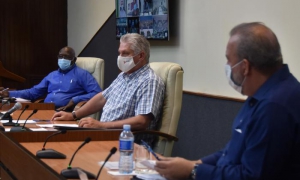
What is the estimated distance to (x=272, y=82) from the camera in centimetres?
187

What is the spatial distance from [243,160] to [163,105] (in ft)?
5.55

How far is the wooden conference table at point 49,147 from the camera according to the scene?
2188 mm

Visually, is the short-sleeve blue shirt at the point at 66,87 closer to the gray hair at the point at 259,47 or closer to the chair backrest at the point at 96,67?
the chair backrest at the point at 96,67

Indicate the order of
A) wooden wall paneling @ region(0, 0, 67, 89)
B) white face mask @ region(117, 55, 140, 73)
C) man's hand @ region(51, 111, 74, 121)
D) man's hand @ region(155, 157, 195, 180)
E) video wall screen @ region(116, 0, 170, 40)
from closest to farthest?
man's hand @ region(155, 157, 195, 180), white face mask @ region(117, 55, 140, 73), man's hand @ region(51, 111, 74, 121), video wall screen @ region(116, 0, 170, 40), wooden wall paneling @ region(0, 0, 67, 89)

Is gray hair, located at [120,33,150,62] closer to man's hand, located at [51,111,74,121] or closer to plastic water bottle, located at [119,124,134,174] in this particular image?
man's hand, located at [51,111,74,121]

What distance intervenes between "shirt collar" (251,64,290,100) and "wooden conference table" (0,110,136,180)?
638mm

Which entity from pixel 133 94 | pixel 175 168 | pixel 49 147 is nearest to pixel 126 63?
pixel 133 94

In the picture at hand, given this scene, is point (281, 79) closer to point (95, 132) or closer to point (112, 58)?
point (95, 132)

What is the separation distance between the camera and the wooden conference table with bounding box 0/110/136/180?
2.19m

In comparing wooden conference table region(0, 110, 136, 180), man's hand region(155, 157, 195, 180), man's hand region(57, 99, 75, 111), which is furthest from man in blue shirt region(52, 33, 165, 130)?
man's hand region(155, 157, 195, 180)

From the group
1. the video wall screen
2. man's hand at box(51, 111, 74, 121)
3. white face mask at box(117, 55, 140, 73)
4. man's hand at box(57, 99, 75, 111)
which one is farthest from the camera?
the video wall screen

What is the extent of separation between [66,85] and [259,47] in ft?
12.7

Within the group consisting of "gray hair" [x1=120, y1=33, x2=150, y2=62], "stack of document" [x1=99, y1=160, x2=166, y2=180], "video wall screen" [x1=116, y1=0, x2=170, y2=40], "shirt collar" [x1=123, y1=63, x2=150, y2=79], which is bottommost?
"stack of document" [x1=99, y1=160, x2=166, y2=180]

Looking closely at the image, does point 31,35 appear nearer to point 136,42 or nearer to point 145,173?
point 136,42
